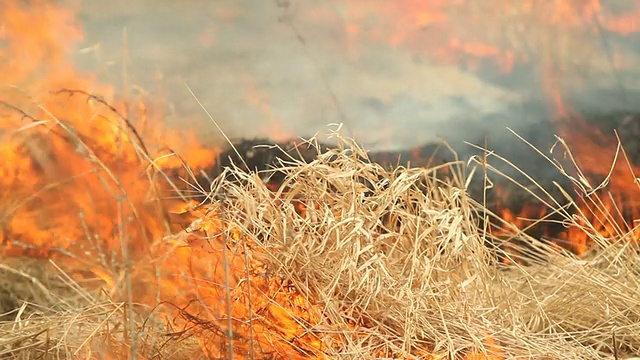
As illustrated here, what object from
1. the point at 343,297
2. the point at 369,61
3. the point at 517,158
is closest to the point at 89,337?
the point at 343,297

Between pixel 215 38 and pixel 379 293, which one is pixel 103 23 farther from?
pixel 379 293

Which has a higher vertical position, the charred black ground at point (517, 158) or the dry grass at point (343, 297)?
the dry grass at point (343, 297)

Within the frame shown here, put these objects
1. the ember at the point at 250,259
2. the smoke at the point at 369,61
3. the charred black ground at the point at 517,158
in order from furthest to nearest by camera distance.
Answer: the charred black ground at the point at 517,158, the smoke at the point at 369,61, the ember at the point at 250,259

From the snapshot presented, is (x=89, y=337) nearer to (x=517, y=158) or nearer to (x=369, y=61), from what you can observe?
(x=369, y=61)

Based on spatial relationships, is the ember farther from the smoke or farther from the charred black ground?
the charred black ground

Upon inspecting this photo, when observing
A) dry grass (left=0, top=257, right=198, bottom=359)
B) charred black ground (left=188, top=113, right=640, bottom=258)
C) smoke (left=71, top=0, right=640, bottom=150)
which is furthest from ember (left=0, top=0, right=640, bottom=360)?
charred black ground (left=188, top=113, right=640, bottom=258)

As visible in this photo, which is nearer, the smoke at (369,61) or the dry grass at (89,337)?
the dry grass at (89,337)

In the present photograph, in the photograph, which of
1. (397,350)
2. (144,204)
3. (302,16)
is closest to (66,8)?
(302,16)

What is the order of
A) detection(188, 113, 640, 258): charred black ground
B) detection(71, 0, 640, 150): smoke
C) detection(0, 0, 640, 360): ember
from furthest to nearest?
1. detection(188, 113, 640, 258): charred black ground
2. detection(71, 0, 640, 150): smoke
3. detection(0, 0, 640, 360): ember

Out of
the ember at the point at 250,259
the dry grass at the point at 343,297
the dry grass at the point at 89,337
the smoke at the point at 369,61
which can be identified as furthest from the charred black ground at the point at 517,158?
the dry grass at the point at 89,337

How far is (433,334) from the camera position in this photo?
1140 millimetres

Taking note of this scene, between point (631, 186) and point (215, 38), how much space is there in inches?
53.7

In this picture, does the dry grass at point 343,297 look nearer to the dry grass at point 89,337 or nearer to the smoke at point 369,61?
the dry grass at point 89,337

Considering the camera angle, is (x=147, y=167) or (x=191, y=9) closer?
(x=147, y=167)
